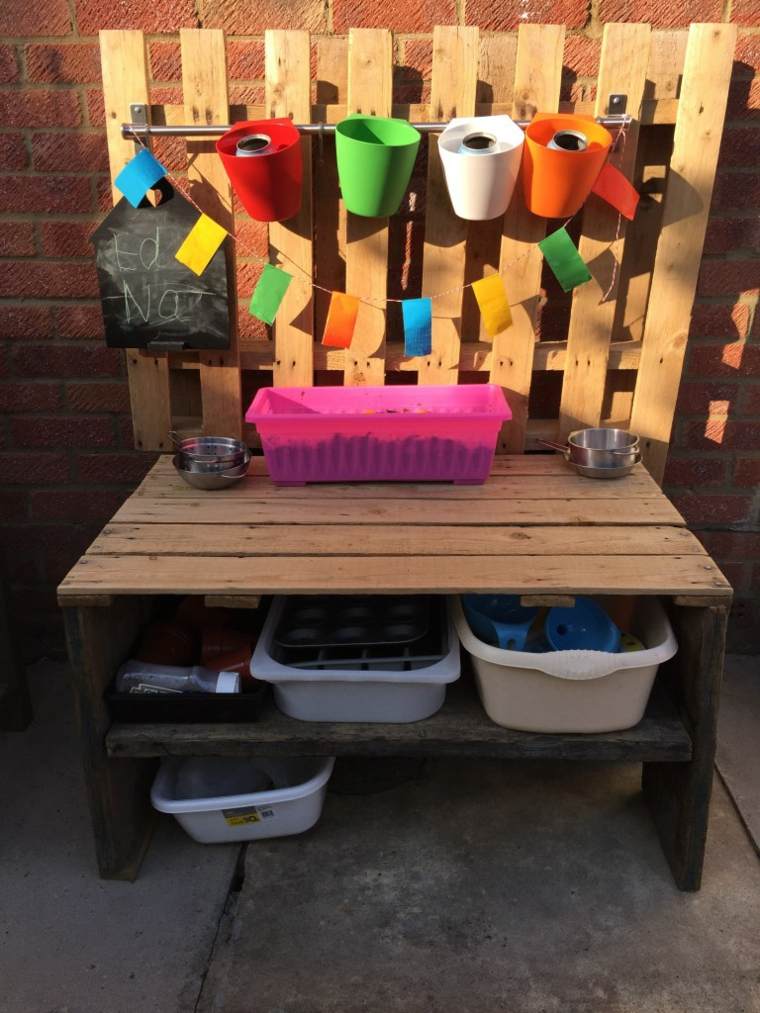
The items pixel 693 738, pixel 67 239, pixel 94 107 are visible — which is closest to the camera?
pixel 693 738

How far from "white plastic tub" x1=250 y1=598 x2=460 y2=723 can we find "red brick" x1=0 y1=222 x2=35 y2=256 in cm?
137

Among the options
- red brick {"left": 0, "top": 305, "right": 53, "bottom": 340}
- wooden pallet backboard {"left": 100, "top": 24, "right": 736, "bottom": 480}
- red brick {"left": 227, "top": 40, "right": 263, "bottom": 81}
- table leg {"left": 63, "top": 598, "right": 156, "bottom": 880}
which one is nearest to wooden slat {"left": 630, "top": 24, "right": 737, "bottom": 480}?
wooden pallet backboard {"left": 100, "top": 24, "right": 736, "bottom": 480}

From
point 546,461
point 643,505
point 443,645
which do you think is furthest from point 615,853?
point 546,461

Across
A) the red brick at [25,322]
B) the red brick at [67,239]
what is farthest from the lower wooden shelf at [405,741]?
the red brick at [67,239]

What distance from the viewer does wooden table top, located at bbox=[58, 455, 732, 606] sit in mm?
1841

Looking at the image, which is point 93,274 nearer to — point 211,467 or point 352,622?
point 211,467

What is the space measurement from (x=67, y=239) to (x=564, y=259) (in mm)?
1395

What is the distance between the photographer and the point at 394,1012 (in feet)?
5.89

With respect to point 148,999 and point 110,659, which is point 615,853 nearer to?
point 148,999

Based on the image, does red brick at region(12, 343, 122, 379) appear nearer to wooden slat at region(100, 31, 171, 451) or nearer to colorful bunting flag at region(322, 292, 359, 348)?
wooden slat at region(100, 31, 171, 451)

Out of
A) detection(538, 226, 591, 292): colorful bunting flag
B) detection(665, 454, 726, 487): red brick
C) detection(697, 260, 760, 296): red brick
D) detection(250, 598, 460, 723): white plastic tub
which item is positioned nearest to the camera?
detection(250, 598, 460, 723): white plastic tub

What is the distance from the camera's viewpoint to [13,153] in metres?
2.41

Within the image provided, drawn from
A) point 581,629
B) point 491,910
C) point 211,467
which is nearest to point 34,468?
point 211,467

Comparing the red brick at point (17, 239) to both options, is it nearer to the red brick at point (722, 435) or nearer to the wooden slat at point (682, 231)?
the wooden slat at point (682, 231)
